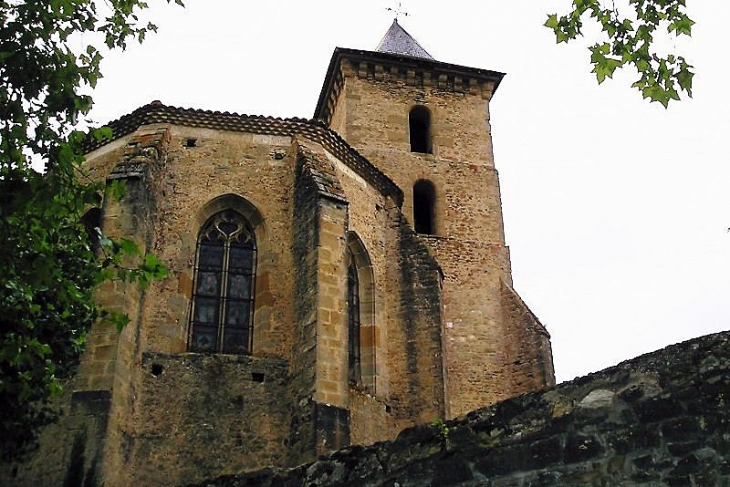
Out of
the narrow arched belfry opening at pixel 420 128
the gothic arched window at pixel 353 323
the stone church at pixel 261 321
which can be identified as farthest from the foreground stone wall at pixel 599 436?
the narrow arched belfry opening at pixel 420 128

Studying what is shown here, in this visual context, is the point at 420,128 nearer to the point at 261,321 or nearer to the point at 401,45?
the point at 401,45

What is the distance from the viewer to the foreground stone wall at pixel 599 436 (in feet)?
14.6

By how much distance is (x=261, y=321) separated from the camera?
44.4 ft

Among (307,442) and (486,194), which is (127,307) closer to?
(307,442)

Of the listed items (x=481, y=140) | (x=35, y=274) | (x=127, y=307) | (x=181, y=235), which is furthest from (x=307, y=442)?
(x=481, y=140)

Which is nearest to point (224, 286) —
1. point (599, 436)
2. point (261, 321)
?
point (261, 321)

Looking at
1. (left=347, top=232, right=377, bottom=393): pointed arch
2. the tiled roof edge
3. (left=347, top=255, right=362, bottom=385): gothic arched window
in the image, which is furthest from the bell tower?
the tiled roof edge

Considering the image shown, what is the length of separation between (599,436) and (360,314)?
1062 cm

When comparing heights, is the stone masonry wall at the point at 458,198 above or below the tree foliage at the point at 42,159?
above

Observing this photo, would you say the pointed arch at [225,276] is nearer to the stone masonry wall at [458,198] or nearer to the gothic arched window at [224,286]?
the gothic arched window at [224,286]

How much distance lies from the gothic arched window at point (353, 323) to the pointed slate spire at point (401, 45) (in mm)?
10251

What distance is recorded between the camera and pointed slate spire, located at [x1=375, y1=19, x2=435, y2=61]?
24.5 metres

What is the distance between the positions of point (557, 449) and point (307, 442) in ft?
24.2

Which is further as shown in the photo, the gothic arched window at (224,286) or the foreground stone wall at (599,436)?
the gothic arched window at (224,286)
